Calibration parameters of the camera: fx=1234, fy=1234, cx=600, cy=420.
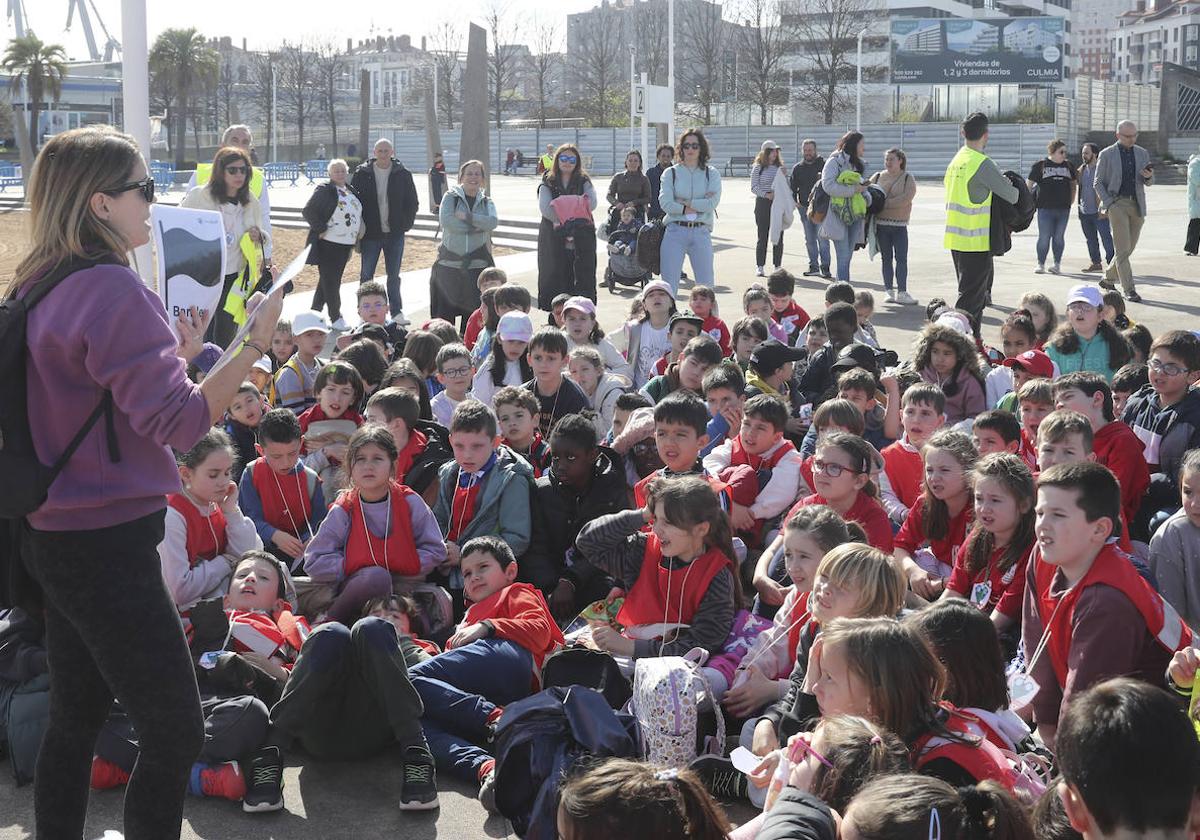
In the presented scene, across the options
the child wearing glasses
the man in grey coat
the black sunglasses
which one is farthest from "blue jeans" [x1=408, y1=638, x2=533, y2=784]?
the man in grey coat

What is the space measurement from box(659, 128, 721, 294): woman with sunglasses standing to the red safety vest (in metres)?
7.60

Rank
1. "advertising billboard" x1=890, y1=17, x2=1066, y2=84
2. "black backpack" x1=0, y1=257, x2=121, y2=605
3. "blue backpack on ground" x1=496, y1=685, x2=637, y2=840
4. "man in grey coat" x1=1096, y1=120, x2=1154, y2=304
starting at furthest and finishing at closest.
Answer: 1. "advertising billboard" x1=890, y1=17, x2=1066, y2=84
2. "man in grey coat" x1=1096, y1=120, x2=1154, y2=304
3. "blue backpack on ground" x1=496, y1=685, x2=637, y2=840
4. "black backpack" x1=0, y1=257, x2=121, y2=605

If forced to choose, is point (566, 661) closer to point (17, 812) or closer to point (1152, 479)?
point (17, 812)

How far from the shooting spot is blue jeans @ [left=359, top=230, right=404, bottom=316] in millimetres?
13055

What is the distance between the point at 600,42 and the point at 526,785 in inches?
3140

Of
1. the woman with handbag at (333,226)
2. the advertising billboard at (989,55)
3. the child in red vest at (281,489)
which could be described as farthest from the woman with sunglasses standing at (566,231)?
the advertising billboard at (989,55)

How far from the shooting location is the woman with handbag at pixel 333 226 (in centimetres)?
1223

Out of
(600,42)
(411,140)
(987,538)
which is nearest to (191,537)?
(987,538)

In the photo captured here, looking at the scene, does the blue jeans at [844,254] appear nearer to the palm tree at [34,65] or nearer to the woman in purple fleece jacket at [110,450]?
the woman in purple fleece jacket at [110,450]

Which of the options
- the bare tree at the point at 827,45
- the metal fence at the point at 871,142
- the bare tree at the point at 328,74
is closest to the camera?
the metal fence at the point at 871,142

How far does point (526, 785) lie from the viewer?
371cm

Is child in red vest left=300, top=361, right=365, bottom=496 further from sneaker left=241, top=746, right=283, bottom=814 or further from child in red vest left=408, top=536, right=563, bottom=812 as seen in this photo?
sneaker left=241, top=746, right=283, bottom=814

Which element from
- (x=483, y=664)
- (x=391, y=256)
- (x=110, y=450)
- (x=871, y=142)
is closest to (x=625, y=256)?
(x=391, y=256)

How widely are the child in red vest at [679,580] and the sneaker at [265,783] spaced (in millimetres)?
1218
